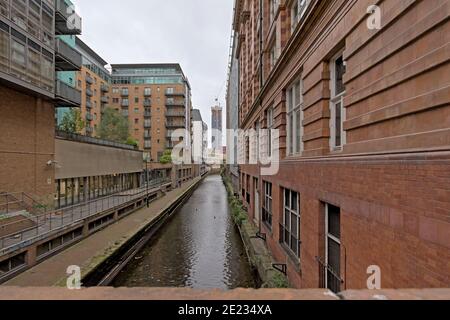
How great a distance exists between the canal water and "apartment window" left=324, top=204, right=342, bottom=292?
6.39 meters

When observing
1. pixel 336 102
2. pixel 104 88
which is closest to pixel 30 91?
pixel 336 102

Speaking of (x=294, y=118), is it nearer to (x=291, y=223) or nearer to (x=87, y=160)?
(x=291, y=223)

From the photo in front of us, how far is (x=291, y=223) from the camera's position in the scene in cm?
990

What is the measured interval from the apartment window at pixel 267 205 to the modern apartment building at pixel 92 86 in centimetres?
4849

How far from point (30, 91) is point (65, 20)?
22.5 ft

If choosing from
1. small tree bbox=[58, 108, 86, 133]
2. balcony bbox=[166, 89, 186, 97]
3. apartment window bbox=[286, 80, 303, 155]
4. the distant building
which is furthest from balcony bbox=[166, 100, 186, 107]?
apartment window bbox=[286, 80, 303, 155]

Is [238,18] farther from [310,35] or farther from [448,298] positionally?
[448,298]

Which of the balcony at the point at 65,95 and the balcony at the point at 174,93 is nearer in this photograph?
the balcony at the point at 65,95

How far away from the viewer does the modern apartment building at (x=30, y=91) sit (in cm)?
1525

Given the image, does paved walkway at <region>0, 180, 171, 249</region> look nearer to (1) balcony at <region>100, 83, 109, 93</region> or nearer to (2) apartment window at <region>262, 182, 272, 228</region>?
(2) apartment window at <region>262, 182, 272, 228</region>

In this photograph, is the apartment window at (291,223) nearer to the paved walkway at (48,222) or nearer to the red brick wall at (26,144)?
the paved walkway at (48,222)

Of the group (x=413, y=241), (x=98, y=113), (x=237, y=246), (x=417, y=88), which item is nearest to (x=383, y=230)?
(x=413, y=241)

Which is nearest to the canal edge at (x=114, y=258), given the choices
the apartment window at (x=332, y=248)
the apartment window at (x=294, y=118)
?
the apartment window at (x=332, y=248)
